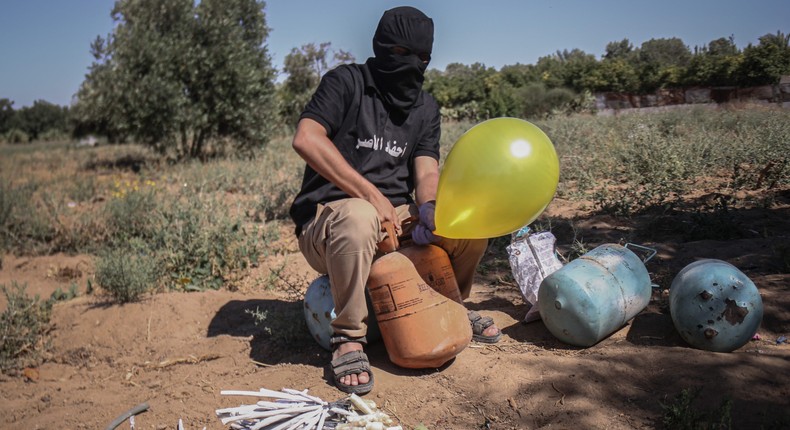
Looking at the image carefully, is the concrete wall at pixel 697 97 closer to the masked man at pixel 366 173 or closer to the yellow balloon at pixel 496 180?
the masked man at pixel 366 173

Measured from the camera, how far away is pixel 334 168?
2816 mm

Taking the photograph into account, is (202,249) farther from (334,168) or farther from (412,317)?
(412,317)

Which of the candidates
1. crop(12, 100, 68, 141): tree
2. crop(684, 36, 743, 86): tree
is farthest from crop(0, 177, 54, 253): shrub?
crop(12, 100, 68, 141): tree

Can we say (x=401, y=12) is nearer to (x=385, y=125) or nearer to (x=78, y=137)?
(x=385, y=125)

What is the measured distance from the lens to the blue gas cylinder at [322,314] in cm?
310

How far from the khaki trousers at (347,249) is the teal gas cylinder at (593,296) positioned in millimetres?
505

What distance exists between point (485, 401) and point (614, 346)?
79 cm

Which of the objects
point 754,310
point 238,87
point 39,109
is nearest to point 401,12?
point 754,310

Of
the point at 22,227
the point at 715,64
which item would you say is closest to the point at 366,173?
the point at 22,227

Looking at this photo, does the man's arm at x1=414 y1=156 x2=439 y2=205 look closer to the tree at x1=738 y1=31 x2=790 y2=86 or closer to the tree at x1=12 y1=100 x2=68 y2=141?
the tree at x1=738 y1=31 x2=790 y2=86

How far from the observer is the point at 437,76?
21328 mm

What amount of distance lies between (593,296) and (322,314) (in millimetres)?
1357

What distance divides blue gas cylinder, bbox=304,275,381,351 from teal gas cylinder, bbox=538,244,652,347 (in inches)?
34.8

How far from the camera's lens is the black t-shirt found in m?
Result: 3.01
